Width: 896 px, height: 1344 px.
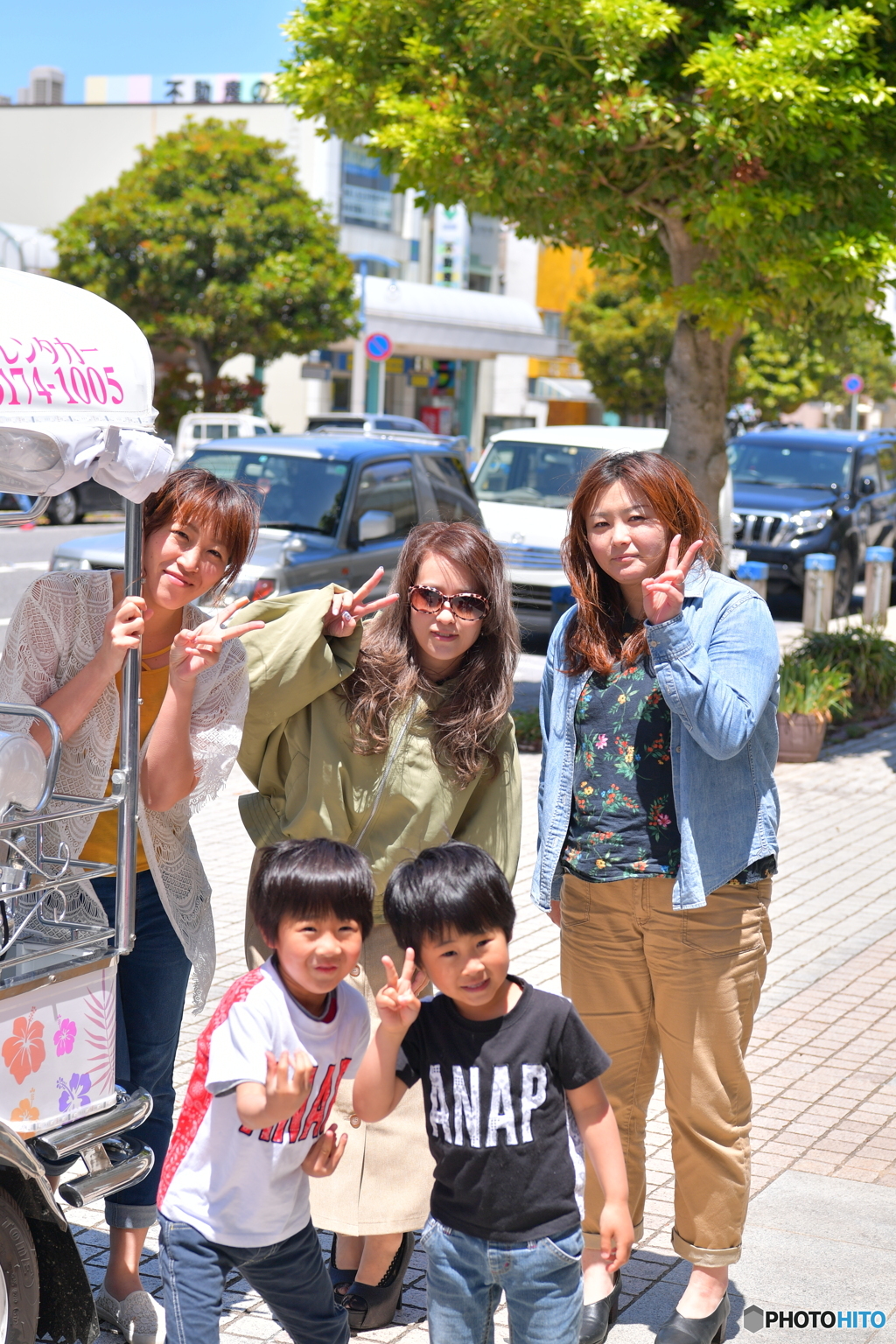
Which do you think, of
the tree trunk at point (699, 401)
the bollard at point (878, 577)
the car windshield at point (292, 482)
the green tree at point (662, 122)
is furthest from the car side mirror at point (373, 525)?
the bollard at point (878, 577)

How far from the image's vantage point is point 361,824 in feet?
10.8

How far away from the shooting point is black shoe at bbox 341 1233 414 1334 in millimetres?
3371

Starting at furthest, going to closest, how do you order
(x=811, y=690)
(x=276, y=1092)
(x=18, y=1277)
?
(x=811, y=690), (x=18, y=1277), (x=276, y=1092)

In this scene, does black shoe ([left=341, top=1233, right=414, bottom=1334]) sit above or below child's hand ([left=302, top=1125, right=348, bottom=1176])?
below

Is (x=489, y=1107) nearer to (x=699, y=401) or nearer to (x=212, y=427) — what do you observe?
(x=699, y=401)

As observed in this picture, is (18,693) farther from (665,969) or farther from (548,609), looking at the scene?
(548,609)

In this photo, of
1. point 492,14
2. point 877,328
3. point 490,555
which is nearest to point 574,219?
point 492,14

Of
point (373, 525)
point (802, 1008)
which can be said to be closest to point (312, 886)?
point (802, 1008)

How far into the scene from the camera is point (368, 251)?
44.2 meters

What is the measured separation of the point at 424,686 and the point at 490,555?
321 mm

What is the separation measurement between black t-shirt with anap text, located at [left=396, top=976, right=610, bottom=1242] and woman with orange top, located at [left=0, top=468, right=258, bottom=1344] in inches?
35.7

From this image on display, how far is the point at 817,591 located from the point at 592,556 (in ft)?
32.3

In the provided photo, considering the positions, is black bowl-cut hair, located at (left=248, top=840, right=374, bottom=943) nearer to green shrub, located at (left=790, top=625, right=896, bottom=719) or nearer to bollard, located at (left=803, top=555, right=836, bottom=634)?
green shrub, located at (left=790, top=625, right=896, bottom=719)

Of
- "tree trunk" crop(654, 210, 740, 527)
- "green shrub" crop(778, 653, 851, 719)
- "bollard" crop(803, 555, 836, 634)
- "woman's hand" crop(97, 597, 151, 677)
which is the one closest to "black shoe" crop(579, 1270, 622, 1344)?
"woman's hand" crop(97, 597, 151, 677)
